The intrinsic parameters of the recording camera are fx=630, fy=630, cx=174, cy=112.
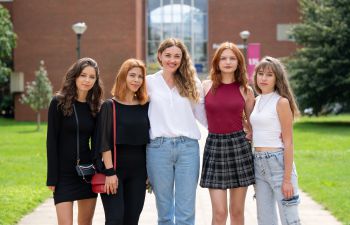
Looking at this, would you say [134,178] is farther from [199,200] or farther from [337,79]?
[337,79]

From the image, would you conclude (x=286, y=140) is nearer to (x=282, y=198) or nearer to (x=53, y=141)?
(x=282, y=198)

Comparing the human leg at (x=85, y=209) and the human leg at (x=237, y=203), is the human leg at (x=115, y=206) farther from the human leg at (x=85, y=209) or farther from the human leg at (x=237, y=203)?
the human leg at (x=237, y=203)

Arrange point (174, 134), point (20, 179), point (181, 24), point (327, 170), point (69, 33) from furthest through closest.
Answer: point (181, 24)
point (69, 33)
point (327, 170)
point (20, 179)
point (174, 134)

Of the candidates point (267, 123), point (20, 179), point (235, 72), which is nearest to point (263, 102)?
point (267, 123)

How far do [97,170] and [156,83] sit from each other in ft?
3.26

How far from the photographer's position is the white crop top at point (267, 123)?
5684 mm

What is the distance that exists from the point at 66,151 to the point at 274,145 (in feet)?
6.17

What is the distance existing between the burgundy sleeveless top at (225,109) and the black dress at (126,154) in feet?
2.03

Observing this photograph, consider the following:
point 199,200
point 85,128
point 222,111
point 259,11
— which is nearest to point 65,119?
point 85,128

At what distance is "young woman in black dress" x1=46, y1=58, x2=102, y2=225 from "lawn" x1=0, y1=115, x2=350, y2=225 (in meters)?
2.74

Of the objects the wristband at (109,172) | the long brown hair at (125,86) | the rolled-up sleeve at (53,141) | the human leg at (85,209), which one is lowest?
the human leg at (85,209)

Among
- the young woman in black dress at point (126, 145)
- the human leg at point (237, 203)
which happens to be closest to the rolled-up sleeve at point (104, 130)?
the young woman in black dress at point (126, 145)

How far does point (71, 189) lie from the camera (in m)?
5.66

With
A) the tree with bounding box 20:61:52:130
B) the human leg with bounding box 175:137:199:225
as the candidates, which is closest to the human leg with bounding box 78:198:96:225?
the human leg with bounding box 175:137:199:225
